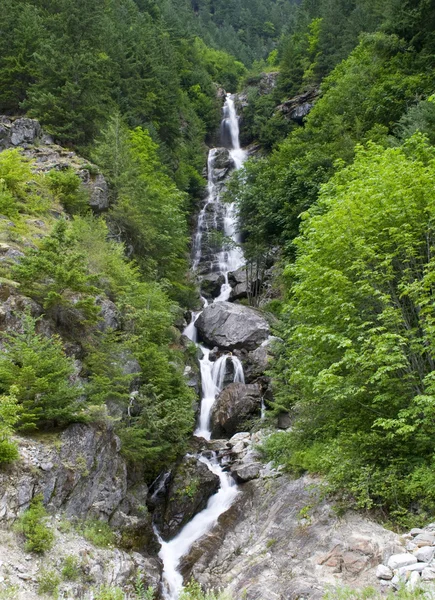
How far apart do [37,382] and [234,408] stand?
9.95m

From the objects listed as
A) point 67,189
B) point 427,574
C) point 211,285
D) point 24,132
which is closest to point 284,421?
point 427,574

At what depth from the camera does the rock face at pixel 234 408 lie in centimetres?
1634

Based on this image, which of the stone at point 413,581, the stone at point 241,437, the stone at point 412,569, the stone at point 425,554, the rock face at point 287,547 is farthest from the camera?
the stone at point 241,437

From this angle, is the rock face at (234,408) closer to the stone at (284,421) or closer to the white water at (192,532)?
the stone at (284,421)

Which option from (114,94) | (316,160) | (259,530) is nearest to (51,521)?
(259,530)

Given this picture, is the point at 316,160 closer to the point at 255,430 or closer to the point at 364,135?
the point at 364,135

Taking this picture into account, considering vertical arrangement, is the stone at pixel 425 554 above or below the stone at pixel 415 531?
above

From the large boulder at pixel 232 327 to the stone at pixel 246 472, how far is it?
281 inches

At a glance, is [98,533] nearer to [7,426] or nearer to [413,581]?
[7,426]

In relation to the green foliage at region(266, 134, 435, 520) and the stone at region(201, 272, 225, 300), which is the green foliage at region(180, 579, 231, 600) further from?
the stone at region(201, 272, 225, 300)

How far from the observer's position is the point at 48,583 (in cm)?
624

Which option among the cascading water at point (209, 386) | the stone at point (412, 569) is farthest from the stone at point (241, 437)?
the stone at point (412, 569)

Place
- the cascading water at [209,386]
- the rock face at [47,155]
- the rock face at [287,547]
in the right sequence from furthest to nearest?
the rock face at [47,155]
the cascading water at [209,386]
the rock face at [287,547]

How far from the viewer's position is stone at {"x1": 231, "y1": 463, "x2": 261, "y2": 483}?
1267cm
